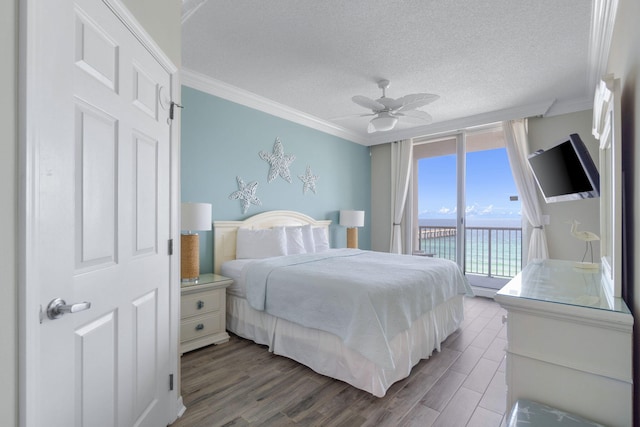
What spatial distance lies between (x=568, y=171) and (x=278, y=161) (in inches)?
128

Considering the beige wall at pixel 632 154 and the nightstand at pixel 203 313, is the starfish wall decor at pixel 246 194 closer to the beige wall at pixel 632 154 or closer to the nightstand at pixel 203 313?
the nightstand at pixel 203 313

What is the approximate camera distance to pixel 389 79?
332 cm

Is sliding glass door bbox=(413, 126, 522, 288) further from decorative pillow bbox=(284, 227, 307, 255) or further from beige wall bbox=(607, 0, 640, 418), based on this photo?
beige wall bbox=(607, 0, 640, 418)

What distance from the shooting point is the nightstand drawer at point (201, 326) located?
268 centimetres

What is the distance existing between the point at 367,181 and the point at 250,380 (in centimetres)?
446

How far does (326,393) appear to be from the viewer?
2111 millimetres

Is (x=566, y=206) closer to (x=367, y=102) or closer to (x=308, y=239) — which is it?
(x=367, y=102)

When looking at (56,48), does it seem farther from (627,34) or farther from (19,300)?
(627,34)

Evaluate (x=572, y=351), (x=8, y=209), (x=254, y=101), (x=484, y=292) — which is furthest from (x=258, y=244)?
(x=484, y=292)

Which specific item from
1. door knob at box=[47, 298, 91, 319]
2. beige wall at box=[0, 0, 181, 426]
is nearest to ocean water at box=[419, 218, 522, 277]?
door knob at box=[47, 298, 91, 319]

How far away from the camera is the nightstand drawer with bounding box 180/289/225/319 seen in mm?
2711

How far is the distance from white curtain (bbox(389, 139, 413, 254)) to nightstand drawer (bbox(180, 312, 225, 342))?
3470mm

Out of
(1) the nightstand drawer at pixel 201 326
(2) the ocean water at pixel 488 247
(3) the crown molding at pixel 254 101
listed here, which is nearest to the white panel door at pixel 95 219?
(1) the nightstand drawer at pixel 201 326

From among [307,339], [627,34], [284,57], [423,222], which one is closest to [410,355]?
[307,339]
